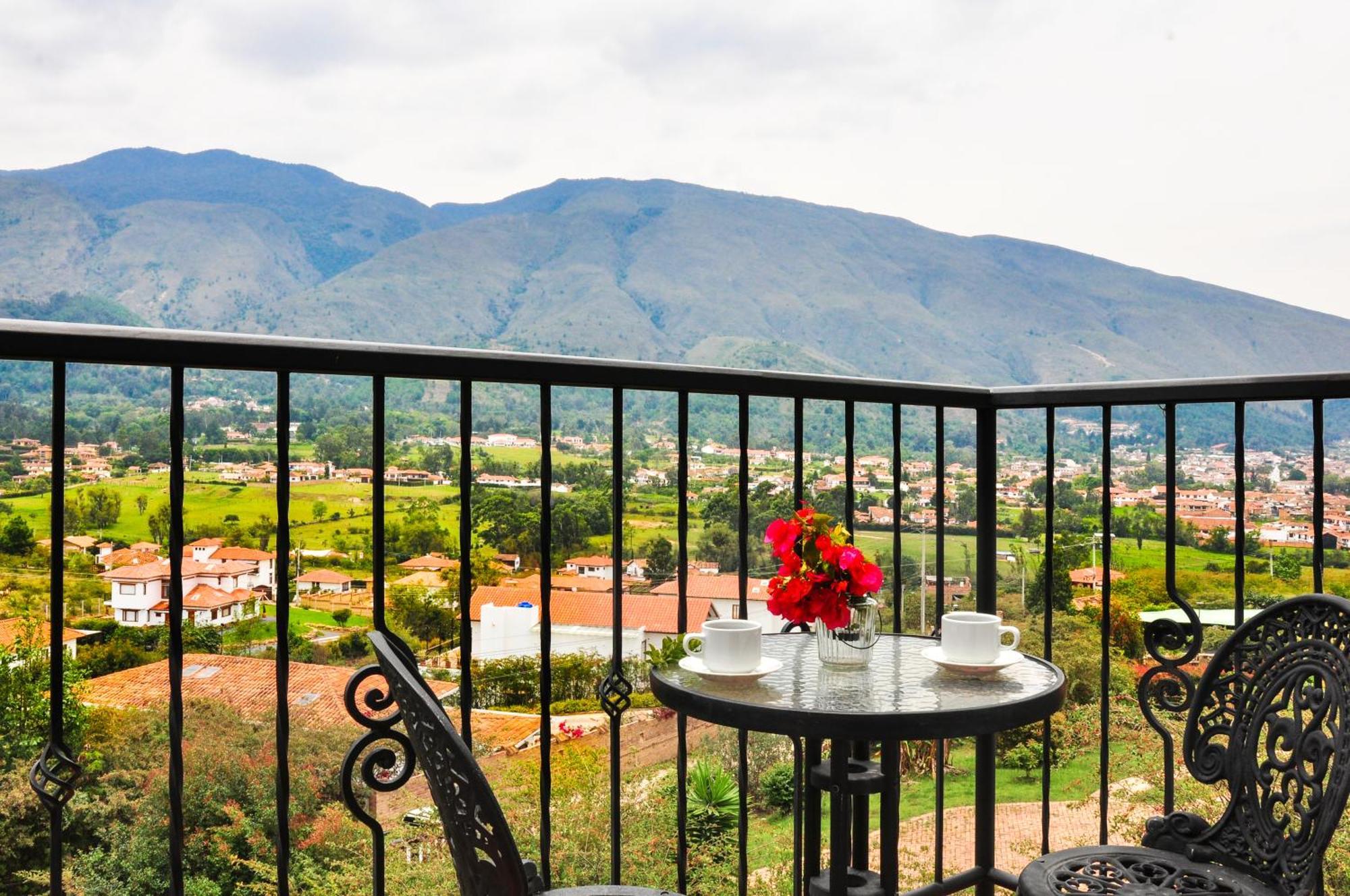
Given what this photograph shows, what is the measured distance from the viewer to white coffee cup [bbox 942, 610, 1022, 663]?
151 centimetres

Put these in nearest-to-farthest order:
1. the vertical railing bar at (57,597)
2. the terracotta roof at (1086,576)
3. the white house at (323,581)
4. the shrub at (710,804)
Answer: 1. the vertical railing bar at (57,597)
2. the terracotta roof at (1086,576)
3. the white house at (323,581)
4. the shrub at (710,804)

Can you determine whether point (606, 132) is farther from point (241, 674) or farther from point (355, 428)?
point (355, 428)

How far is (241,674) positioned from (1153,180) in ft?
80.0

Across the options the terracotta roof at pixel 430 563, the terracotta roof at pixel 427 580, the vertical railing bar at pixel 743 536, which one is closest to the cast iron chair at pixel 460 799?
the vertical railing bar at pixel 743 536

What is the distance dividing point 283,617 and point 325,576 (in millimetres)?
11799

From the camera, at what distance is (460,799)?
795 mm

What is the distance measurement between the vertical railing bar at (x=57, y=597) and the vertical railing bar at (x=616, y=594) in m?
0.87

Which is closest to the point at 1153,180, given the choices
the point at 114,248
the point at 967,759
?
the point at 967,759

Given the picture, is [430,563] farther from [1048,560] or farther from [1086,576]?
[1048,560]

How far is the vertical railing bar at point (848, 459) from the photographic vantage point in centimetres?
211

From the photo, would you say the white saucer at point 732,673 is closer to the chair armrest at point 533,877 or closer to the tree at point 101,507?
the chair armrest at point 533,877

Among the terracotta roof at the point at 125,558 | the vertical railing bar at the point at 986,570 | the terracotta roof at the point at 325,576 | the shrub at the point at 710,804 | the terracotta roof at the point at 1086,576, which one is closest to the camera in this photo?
the vertical railing bar at the point at 986,570

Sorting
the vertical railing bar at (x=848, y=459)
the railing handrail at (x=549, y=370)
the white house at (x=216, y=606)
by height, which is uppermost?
the railing handrail at (x=549, y=370)

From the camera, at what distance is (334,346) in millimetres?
1451
